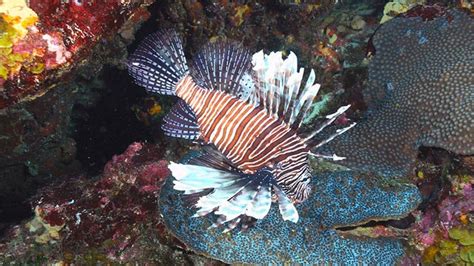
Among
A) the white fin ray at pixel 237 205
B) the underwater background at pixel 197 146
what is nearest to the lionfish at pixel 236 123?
the white fin ray at pixel 237 205

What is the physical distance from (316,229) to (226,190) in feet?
3.78

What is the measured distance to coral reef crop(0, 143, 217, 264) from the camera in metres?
3.53

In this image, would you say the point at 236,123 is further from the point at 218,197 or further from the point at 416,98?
the point at 416,98

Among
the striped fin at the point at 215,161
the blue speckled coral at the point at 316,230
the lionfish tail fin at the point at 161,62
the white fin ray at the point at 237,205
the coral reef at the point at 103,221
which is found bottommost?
the coral reef at the point at 103,221

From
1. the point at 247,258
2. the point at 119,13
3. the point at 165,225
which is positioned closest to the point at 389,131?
the point at 247,258

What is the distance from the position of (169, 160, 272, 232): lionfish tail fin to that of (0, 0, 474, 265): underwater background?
68 cm

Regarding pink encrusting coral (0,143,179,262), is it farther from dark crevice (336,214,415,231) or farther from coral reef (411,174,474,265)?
coral reef (411,174,474,265)

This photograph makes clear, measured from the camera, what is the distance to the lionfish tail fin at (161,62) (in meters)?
3.89

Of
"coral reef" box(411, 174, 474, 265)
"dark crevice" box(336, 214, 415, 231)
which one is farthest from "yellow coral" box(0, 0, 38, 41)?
"coral reef" box(411, 174, 474, 265)

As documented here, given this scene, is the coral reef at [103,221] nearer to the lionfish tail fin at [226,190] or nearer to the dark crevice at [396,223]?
the lionfish tail fin at [226,190]

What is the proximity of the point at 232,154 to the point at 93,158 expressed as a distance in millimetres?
3713

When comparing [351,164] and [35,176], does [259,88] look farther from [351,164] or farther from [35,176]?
[35,176]

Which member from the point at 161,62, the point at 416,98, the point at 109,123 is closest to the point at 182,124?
the point at 161,62

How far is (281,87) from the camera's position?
328cm
